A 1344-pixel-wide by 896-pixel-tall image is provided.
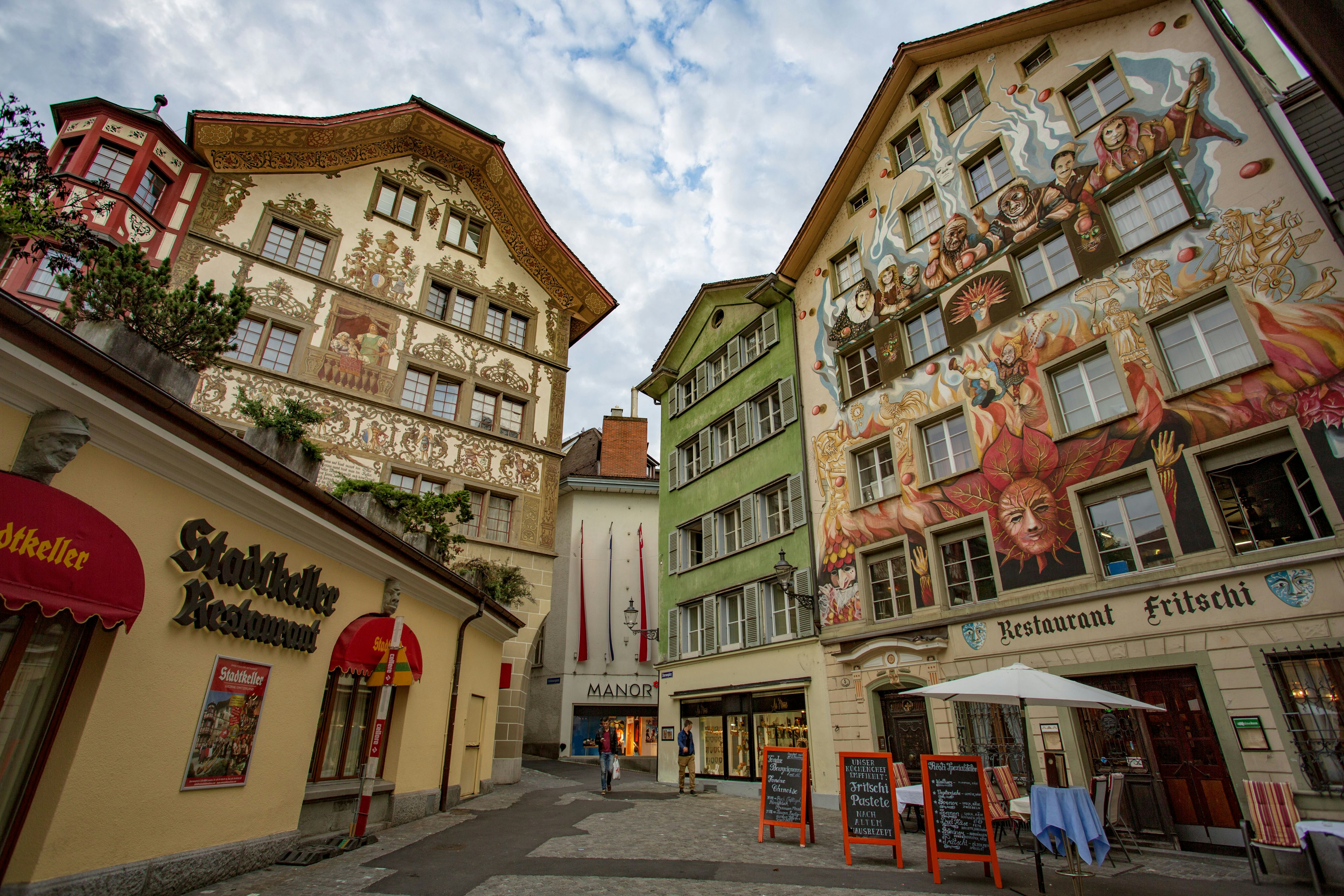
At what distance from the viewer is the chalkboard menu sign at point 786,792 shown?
9.87 meters

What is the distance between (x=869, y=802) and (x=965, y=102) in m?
17.3

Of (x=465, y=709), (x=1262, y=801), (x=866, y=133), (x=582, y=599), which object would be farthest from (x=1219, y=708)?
(x=582, y=599)

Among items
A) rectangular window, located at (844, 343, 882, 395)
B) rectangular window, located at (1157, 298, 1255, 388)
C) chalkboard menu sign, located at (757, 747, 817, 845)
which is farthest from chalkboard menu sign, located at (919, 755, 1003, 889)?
rectangular window, located at (844, 343, 882, 395)

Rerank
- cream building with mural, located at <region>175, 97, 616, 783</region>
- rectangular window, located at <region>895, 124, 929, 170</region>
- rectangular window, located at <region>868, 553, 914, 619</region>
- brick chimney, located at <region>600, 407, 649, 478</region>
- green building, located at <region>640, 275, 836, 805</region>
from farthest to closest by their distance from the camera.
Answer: brick chimney, located at <region>600, 407, 649, 478</region> → cream building with mural, located at <region>175, 97, 616, 783</region> → rectangular window, located at <region>895, 124, 929, 170</region> → green building, located at <region>640, 275, 836, 805</region> → rectangular window, located at <region>868, 553, 914, 619</region>

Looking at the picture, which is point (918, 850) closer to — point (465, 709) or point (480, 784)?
point (465, 709)

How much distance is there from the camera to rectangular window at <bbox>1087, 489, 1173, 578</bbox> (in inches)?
427

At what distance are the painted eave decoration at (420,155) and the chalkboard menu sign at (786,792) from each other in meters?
19.5

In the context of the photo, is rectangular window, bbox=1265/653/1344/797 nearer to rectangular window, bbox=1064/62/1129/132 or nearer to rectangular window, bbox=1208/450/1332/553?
rectangular window, bbox=1208/450/1332/553

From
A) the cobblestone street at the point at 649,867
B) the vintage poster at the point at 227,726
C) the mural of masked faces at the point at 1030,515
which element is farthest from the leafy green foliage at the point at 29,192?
the mural of masked faces at the point at 1030,515

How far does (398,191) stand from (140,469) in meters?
19.5

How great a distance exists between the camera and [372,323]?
65.8 feet

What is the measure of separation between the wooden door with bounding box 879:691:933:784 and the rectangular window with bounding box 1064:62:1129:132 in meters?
13.1

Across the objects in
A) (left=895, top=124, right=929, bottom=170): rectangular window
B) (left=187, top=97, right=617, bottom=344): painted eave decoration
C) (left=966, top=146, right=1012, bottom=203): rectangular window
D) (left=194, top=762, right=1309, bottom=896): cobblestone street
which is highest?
(left=187, top=97, right=617, bottom=344): painted eave decoration

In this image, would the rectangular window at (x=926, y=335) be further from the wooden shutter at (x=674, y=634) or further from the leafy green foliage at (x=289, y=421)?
the leafy green foliage at (x=289, y=421)
